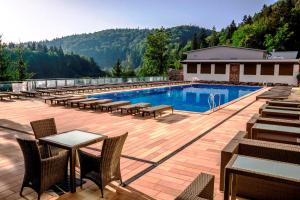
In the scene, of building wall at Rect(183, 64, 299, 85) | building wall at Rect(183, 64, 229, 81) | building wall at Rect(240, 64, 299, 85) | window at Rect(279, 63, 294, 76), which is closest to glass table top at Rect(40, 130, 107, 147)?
building wall at Rect(183, 64, 299, 85)

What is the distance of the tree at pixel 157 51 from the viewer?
37188mm

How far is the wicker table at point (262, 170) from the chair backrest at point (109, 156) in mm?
1432

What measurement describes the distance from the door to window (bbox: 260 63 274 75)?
2.67 meters

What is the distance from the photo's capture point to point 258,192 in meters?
3.23

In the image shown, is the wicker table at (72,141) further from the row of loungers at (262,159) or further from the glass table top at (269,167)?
the glass table top at (269,167)

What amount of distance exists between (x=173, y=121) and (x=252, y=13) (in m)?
74.0

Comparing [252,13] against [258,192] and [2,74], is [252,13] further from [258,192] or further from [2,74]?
[258,192]

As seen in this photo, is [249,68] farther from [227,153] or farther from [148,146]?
[227,153]

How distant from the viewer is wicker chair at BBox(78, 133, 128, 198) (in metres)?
3.24

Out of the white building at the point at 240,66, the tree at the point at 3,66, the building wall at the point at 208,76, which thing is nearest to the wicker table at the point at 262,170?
the tree at the point at 3,66

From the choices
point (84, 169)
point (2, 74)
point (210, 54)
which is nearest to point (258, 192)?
point (84, 169)

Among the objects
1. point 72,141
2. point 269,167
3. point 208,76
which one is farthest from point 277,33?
point 72,141

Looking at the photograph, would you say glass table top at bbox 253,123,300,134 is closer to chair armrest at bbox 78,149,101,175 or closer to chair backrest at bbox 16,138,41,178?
chair armrest at bbox 78,149,101,175

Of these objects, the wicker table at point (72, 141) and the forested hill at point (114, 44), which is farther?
the forested hill at point (114, 44)
